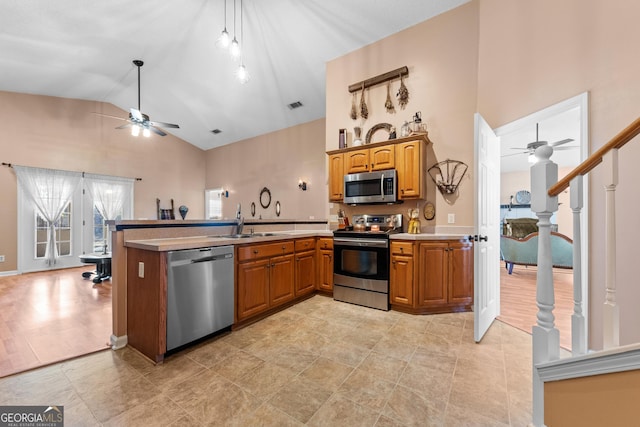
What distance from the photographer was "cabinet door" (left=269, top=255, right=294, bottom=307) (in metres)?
2.99

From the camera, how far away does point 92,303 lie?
3.44 m

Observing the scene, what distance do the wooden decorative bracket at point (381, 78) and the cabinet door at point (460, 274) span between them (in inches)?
98.5

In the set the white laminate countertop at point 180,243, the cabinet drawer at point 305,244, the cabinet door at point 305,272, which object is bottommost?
the cabinet door at point 305,272

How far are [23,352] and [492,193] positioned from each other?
468 cm

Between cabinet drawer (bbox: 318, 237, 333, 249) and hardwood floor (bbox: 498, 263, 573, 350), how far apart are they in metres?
2.21

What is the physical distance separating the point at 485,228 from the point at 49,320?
480 cm

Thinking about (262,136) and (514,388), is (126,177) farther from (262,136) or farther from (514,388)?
(514,388)

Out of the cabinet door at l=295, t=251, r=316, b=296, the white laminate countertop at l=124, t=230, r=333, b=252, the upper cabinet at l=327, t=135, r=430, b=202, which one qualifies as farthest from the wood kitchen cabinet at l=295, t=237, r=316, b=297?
the upper cabinet at l=327, t=135, r=430, b=202

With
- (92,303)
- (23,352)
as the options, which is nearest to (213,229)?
(23,352)

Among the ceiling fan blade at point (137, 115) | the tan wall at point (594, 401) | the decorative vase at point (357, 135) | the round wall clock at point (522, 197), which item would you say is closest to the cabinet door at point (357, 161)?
the decorative vase at point (357, 135)

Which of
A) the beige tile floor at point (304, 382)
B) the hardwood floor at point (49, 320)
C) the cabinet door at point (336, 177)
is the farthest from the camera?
the cabinet door at point (336, 177)

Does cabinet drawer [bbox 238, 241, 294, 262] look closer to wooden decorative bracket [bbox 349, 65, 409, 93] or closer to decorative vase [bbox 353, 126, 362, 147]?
decorative vase [bbox 353, 126, 362, 147]

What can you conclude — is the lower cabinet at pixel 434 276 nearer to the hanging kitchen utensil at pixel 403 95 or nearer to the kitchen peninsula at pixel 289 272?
the kitchen peninsula at pixel 289 272

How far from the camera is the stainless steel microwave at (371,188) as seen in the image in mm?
3422
